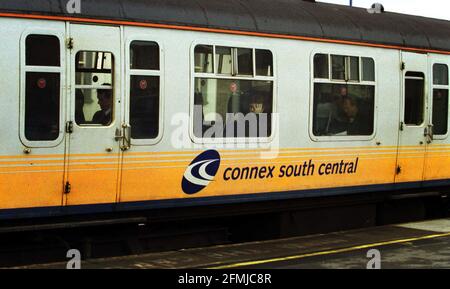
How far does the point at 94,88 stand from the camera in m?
7.42

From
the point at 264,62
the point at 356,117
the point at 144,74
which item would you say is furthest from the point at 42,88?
the point at 356,117

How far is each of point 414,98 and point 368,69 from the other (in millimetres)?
1096

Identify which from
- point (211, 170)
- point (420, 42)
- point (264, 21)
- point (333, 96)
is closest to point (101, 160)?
point (211, 170)

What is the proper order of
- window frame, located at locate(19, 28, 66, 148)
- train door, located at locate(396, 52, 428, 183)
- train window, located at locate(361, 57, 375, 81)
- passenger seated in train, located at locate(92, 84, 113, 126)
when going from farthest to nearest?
1. train door, located at locate(396, 52, 428, 183)
2. train window, located at locate(361, 57, 375, 81)
3. passenger seated in train, located at locate(92, 84, 113, 126)
4. window frame, located at locate(19, 28, 66, 148)

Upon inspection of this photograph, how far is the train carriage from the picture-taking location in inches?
279

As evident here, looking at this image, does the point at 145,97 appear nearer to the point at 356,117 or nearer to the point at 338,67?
the point at 338,67

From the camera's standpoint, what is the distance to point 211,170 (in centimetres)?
828

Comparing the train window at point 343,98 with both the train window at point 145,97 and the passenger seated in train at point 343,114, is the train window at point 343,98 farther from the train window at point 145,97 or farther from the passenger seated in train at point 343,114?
the train window at point 145,97

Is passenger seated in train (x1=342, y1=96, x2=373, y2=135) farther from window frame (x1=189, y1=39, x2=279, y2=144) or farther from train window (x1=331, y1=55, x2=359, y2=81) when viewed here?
window frame (x1=189, y1=39, x2=279, y2=144)

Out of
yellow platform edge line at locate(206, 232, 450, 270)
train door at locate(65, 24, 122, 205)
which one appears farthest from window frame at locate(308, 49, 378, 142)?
train door at locate(65, 24, 122, 205)

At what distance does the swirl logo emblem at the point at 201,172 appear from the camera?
812 cm

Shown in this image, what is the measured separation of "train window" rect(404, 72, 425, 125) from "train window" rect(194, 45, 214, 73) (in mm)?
3469

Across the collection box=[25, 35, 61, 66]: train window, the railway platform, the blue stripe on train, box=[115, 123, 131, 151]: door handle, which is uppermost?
box=[25, 35, 61, 66]: train window
